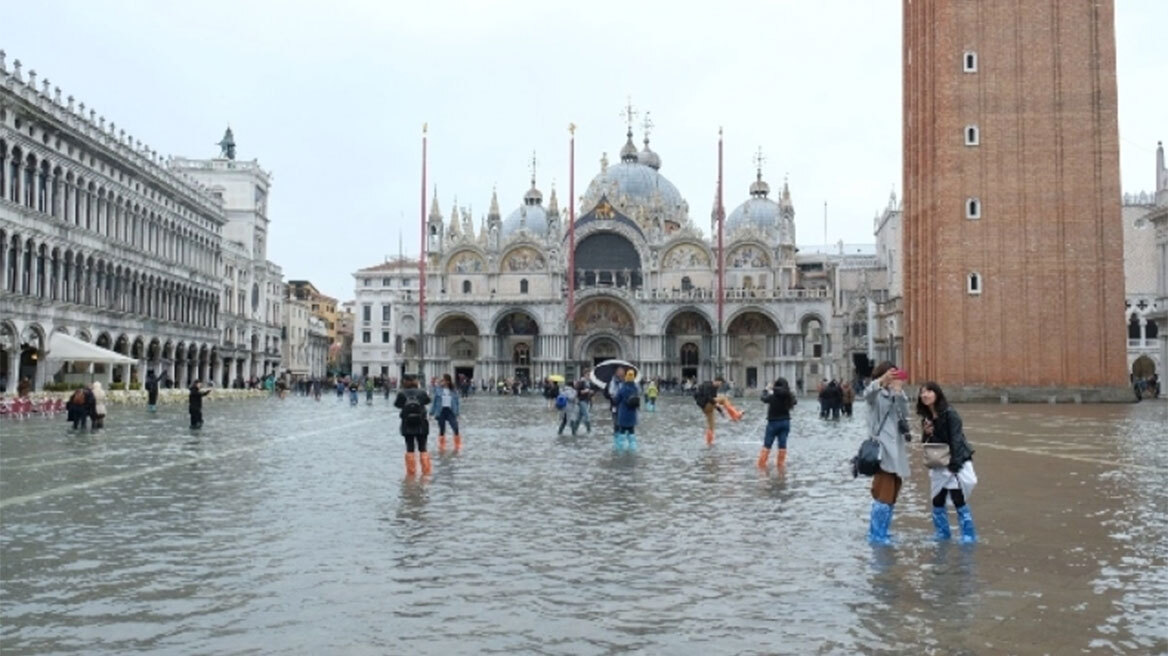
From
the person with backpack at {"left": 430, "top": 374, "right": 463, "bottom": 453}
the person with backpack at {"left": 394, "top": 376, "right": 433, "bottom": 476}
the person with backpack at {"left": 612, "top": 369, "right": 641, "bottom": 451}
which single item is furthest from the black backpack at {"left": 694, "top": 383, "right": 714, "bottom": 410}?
the person with backpack at {"left": 394, "top": 376, "right": 433, "bottom": 476}

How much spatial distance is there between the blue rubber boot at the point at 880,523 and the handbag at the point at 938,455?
1.81 feet

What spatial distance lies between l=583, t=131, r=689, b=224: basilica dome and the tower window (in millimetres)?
35180

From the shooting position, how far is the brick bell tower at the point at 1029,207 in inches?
1816

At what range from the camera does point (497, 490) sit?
13445mm

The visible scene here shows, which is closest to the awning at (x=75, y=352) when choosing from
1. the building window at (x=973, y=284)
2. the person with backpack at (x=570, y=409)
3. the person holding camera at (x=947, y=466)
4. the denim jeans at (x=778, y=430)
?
the person with backpack at (x=570, y=409)

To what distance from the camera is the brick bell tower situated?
151ft

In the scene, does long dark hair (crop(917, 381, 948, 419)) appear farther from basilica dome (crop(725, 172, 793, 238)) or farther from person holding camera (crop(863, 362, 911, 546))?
basilica dome (crop(725, 172, 793, 238))

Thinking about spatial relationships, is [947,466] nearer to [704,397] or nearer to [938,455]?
[938,455]

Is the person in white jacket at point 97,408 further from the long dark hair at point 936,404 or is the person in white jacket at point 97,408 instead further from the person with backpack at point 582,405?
the long dark hair at point 936,404

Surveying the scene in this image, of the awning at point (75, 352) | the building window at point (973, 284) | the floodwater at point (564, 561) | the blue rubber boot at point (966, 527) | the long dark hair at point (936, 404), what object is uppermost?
the building window at point (973, 284)

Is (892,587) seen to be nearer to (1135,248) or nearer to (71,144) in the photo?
(71,144)

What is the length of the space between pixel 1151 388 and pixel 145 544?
5883cm

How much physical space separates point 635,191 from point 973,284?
143 feet

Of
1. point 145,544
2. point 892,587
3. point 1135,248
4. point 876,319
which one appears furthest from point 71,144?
point 1135,248
